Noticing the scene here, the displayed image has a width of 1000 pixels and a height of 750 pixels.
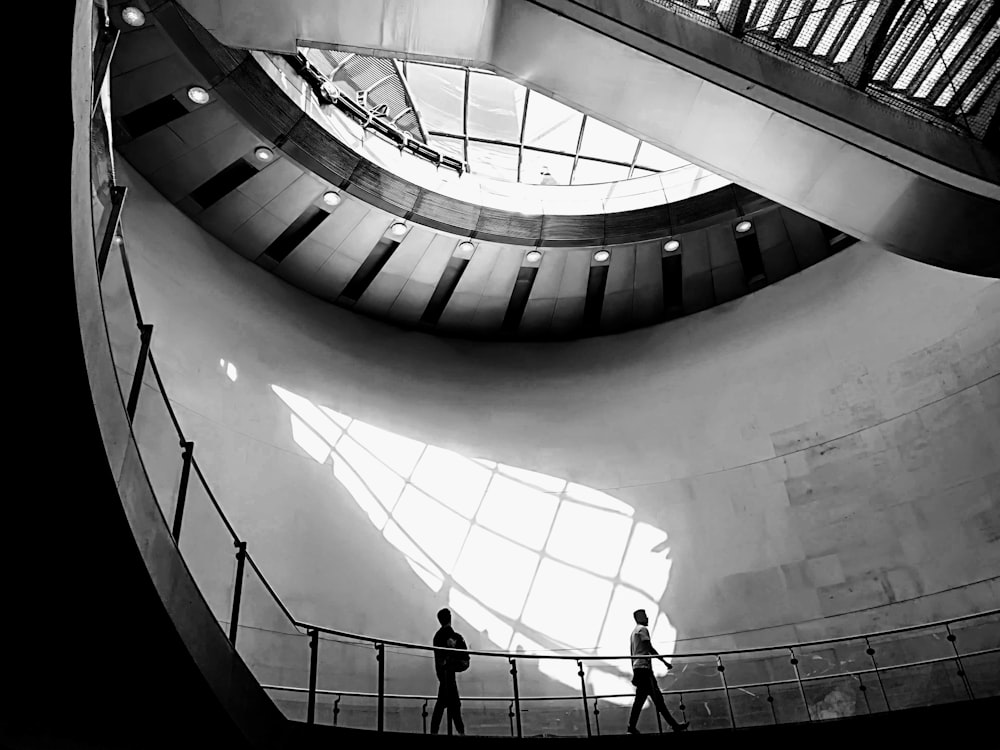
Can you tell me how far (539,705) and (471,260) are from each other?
902 centimetres

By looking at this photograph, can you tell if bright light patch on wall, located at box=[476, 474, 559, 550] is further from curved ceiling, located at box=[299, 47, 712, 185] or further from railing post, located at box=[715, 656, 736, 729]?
curved ceiling, located at box=[299, 47, 712, 185]

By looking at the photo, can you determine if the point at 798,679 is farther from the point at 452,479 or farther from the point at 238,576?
the point at 238,576

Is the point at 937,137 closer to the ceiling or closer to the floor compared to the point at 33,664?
closer to the ceiling

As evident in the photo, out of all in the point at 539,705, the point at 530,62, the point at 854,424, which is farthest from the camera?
the point at 854,424

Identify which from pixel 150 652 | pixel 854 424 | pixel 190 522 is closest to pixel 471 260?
pixel 854 424

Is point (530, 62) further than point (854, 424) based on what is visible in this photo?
No

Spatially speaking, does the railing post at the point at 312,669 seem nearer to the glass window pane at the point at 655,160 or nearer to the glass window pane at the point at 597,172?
the glass window pane at the point at 597,172

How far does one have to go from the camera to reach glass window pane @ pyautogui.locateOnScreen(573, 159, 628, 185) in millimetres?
19922

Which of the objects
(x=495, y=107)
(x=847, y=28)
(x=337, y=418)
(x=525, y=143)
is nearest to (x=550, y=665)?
(x=337, y=418)

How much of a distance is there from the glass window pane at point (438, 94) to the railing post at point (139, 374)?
1316 centimetres

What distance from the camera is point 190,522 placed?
7.51 m

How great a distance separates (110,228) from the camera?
5734 millimetres

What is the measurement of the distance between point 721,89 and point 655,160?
376 inches

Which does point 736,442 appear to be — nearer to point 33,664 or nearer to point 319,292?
point 319,292
